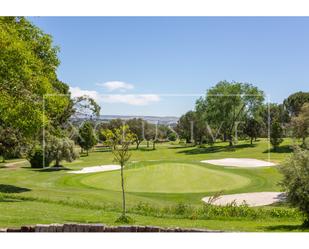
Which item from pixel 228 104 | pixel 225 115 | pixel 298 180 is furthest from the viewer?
pixel 228 104

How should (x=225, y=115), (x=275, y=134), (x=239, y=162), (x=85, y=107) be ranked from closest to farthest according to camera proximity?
(x=85, y=107)
(x=225, y=115)
(x=239, y=162)
(x=275, y=134)

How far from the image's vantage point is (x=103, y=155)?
18.6m

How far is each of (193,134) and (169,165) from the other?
1724 millimetres

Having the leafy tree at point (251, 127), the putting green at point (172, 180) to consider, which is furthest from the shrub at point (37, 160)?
the leafy tree at point (251, 127)

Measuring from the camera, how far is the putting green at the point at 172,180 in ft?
61.6

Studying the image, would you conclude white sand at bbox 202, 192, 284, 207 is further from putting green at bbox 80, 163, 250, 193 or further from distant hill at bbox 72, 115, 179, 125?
distant hill at bbox 72, 115, 179, 125

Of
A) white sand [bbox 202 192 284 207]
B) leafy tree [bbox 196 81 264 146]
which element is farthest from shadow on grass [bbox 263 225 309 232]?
leafy tree [bbox 196 81 264 146]

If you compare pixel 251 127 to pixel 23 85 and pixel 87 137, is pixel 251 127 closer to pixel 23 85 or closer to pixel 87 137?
pixel 87 137

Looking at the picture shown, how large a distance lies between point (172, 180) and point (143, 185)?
4.14 ft

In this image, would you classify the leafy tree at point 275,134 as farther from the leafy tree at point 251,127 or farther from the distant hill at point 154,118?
the distant hill at point 154,118

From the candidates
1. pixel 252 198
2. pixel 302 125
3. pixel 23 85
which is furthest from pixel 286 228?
pixel 302 125

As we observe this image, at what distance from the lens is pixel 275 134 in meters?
33.5
